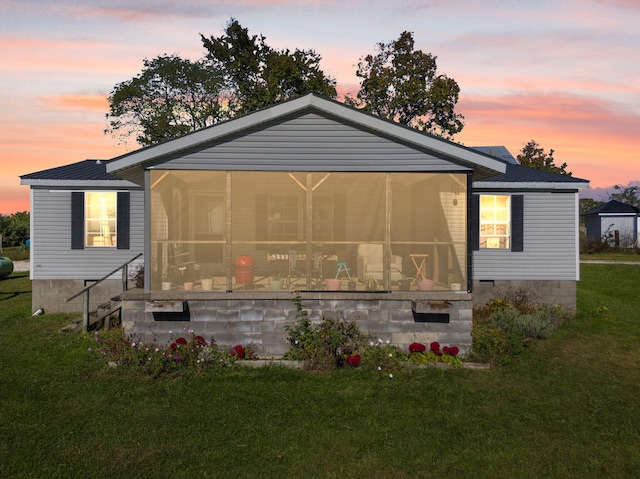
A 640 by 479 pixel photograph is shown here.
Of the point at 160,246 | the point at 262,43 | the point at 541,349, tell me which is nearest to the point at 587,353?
the point at 541,349

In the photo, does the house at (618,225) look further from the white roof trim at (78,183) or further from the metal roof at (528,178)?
the white roof trim at (78,183)

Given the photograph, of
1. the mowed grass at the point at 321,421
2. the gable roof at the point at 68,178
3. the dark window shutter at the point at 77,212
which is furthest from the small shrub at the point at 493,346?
the dark window shutter at the point at 77,212

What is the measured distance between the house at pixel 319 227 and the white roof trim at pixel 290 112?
2 cm

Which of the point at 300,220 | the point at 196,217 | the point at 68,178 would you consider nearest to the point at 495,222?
the point at 300,220

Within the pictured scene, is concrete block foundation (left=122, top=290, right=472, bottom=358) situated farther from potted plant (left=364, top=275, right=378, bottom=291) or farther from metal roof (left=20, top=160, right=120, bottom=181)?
metal roof (left=20, top=160, right=120, bottom=181)

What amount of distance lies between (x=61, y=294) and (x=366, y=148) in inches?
389

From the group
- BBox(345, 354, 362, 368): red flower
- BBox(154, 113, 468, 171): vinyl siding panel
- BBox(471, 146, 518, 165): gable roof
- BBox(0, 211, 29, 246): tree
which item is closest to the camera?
BBox(345, 354, 362, 368): red flower

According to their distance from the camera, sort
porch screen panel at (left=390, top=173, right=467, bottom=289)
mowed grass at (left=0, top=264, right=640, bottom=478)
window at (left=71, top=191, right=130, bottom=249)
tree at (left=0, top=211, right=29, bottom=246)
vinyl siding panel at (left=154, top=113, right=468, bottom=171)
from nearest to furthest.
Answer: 1. mowed grass at (left=0, top=264, right=640, bottom=478)
2. vinyl siding panel at (left=154, top=113, right=468, bottom=171)
3. porch screen panel at (left=390, top=173, right=467, bottom=289)
4. window at (left=71, top=191, right=130, bottom=249)
5. tree at (left=0, top=211, right=29, bottom=246)

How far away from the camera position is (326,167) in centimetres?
1058

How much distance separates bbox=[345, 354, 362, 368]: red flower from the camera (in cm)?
961

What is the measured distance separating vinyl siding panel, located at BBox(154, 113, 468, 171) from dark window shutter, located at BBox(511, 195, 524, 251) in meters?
5.53

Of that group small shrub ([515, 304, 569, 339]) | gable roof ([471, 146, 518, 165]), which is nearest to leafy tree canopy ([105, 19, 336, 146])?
gable roof ([471, 146, 518, 165])

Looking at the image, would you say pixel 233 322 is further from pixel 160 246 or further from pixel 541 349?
pixel 541 349

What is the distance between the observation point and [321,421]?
24.4ft
